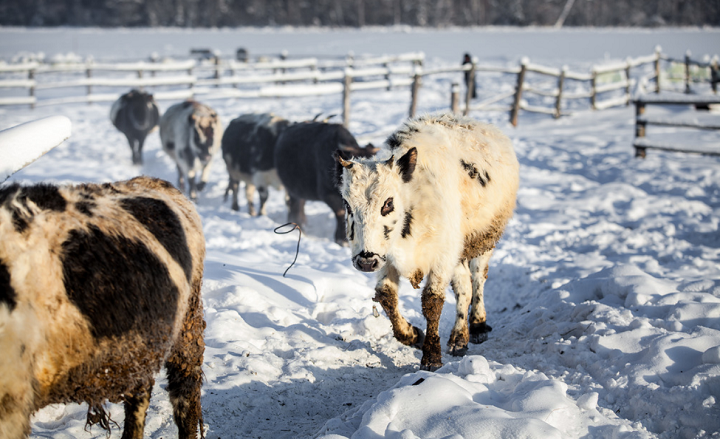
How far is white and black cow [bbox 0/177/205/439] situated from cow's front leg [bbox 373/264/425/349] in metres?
1.72

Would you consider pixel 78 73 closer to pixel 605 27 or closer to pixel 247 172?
pixel 247 172

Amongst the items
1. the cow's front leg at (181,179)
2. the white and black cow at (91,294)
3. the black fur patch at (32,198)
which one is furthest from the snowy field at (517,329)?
the black fur patch at (32,198)

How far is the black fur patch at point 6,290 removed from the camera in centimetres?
193

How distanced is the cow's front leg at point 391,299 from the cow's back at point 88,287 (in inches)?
71.6

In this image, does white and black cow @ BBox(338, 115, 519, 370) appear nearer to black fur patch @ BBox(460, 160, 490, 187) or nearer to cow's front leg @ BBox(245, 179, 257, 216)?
black fur patch @ BBox(460, 160, 490, 187)

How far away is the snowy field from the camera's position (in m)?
2.85

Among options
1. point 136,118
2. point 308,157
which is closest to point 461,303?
point 308,157

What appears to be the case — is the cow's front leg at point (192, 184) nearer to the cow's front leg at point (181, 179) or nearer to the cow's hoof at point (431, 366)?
the cow's front leg at point (181, 179)

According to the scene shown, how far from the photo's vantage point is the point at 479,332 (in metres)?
5.03

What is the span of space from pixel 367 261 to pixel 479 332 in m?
1.95

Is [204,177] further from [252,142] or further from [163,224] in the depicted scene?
[163,224]

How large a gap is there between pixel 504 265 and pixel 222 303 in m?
3.83

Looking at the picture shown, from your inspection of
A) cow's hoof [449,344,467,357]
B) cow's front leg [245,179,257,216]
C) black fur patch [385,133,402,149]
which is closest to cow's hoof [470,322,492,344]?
cow's hoof [449,344,467,357]

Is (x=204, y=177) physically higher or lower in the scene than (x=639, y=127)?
lower
